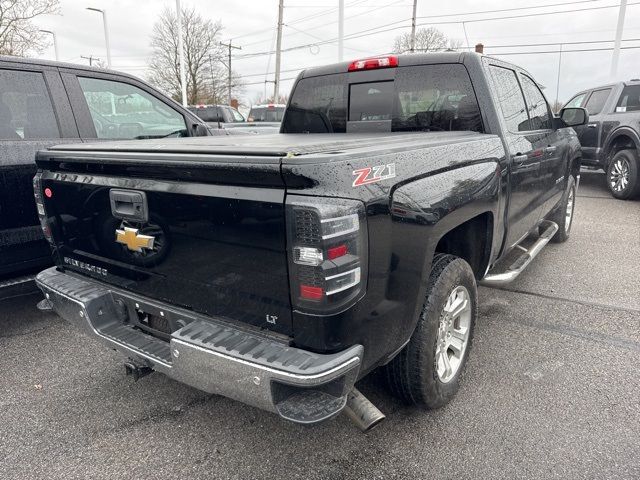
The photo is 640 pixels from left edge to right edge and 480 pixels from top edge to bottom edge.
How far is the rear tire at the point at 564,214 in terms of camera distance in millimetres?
5509

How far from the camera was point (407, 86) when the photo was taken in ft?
11.4

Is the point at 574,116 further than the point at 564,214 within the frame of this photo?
No

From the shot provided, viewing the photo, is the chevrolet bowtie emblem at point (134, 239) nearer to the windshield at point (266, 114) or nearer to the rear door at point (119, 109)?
the rear door at point (119, 109)

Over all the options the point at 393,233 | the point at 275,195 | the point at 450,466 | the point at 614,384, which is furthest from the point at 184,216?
the point at 614,384

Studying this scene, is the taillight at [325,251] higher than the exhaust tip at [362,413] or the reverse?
higher

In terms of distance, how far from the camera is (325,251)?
67.0 inches

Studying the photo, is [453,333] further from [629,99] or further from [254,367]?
[629,99]

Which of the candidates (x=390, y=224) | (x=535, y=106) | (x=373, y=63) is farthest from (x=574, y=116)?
(x=390, y=224)

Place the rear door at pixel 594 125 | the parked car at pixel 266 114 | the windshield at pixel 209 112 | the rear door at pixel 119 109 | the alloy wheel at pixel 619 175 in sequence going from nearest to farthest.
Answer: the rear door at pixel 119 109 → the alloy wheel at pixel 619 175 → the rear door at pixel 594 125 → the windshield at pixel 209 112 → the parked car at pixel 266 114

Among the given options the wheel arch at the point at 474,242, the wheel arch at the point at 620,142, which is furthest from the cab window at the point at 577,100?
the wheel arch at the point at 474,242

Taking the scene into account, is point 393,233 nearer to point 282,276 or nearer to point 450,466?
point 282,276

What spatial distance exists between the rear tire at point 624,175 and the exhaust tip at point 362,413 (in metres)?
8.40

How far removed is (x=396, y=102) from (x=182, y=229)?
2.12 metres

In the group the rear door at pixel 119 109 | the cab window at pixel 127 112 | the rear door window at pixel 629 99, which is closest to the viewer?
the rear door at pixel 119 109
